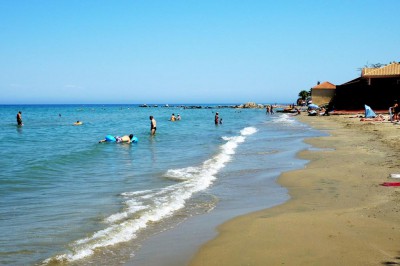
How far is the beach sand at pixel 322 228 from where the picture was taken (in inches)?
205

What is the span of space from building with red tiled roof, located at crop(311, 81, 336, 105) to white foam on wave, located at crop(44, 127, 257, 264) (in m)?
59.4

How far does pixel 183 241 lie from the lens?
6.19 m

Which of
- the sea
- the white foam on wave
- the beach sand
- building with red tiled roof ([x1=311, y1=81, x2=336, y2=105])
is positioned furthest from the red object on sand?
building with red tiled roof ([x1=311, y1=81, x2=336, y2=105])

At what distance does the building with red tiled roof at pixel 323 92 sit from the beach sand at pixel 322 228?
60.3 m

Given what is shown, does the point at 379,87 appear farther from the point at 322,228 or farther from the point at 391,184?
the point at 322,228

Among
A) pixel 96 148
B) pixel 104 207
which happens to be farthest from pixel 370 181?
pixel 96 148

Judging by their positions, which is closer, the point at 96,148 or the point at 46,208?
the point at 46,208

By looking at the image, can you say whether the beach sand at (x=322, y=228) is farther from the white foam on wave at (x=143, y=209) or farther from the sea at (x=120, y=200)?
the white foam on wave at (x=143, y=209)

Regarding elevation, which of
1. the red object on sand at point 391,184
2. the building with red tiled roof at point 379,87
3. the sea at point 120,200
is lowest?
the sea at point 120,200

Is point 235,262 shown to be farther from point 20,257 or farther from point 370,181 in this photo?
point 370,181

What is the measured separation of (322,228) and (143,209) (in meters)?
3.67

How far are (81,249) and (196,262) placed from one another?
6.09 ft

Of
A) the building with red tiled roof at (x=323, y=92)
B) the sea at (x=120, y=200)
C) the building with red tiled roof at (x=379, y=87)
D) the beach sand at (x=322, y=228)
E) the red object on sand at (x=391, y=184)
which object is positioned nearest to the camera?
the beach sand at (x=322, y=228)

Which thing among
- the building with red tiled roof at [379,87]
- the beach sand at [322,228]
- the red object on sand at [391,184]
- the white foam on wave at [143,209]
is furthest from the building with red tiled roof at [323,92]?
the red object on sand at [391,184]
